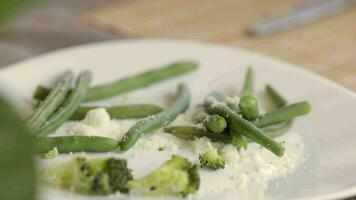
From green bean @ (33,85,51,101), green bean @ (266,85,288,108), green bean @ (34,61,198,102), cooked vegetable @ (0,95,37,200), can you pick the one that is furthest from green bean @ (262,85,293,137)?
cooked vegetable @ (0,95,37,200)

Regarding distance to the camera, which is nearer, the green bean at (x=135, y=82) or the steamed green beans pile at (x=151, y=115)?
the steamed green beans pile at (x=151, y=115)

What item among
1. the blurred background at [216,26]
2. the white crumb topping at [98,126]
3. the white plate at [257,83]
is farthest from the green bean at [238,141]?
the blurred background at [216,26]

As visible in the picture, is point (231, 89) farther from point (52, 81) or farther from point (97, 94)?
point (52, 81)

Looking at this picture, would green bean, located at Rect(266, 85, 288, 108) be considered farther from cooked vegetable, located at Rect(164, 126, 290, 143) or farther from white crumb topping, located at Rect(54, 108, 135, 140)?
white crumb topping, located at Rect(54, 108, 135, 140)

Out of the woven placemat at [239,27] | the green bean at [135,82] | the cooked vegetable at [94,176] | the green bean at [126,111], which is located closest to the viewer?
the cooked vegetable at [94,176]

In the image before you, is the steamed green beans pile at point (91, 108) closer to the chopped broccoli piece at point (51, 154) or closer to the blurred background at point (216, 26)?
the chopped broccoli piece at point (51, 154)

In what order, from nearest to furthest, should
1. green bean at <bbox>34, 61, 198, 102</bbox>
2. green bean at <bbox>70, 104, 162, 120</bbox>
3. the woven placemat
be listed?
green bean at <bbox>70, 104, 162, 120</bbox> < green bean at <bbox>34, 61, 198, 102</bbox> < the woven placemat

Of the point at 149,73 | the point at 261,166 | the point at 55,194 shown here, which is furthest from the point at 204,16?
the point at 55,194
